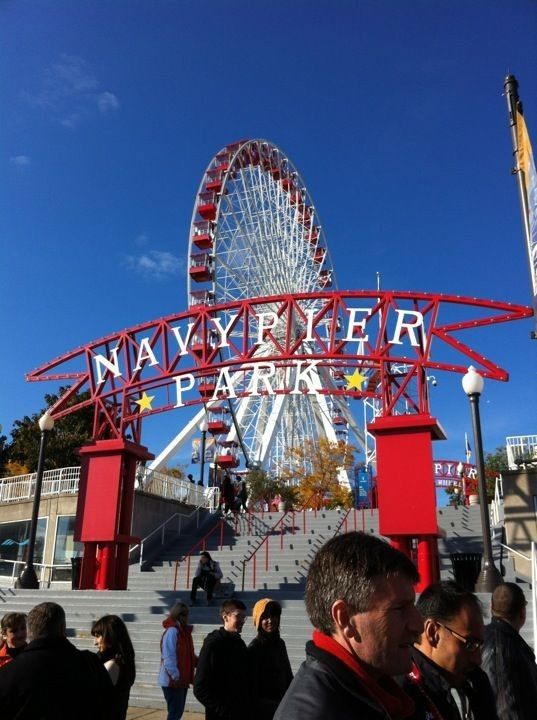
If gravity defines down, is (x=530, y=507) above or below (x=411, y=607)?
above

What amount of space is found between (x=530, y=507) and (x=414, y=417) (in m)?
4.88

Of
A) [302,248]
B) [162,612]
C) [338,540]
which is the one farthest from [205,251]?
[338,540]

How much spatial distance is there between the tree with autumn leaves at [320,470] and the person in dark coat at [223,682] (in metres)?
38.8

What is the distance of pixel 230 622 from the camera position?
17.0ft

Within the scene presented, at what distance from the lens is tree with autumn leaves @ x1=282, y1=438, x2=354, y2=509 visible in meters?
44.4

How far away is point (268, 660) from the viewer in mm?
5102

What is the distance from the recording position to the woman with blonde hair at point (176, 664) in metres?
6.68

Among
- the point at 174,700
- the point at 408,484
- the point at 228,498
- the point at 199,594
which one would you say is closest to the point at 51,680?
the point at 174,700

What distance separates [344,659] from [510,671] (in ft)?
6.98

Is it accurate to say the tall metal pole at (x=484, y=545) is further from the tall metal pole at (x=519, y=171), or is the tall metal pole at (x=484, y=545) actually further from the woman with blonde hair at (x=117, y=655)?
the woman with blonde hair at (x=117, y=655)

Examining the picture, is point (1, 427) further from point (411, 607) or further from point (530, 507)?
point (411, 607)

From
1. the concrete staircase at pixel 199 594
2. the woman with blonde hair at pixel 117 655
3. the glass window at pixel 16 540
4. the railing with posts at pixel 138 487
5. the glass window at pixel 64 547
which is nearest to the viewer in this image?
the woman with blonde hair at pixel 117 655

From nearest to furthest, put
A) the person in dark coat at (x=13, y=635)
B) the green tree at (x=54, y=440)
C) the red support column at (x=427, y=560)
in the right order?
the person in dark coat at (x=13, y=635), the red support column at (x=427, y=560), the green tree at (x=54, y=440)

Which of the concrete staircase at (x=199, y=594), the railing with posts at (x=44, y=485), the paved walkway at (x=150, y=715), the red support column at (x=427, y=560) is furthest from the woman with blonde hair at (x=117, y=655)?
the railing with posts at (x=44, y=485)
